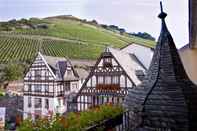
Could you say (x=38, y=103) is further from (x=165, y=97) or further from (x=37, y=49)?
(x=165, y=97)

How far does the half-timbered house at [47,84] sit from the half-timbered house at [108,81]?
3905 millimetres

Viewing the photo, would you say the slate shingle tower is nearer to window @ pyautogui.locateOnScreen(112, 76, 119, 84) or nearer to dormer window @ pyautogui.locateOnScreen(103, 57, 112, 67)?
window @ pyautogui.locateOnScreen(112, 76, 119, 84)

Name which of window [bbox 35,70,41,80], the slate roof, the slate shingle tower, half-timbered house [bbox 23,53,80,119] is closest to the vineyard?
half-timbered house [bbox 23,53,80,119]

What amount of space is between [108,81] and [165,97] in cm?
1513

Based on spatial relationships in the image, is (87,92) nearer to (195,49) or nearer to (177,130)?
(195,49)

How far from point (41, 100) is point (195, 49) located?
18320mm

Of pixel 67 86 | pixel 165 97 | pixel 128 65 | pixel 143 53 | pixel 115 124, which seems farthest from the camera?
pixel 67 86

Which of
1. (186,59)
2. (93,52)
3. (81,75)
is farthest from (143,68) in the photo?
(93,52)

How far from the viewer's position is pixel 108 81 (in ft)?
62.1

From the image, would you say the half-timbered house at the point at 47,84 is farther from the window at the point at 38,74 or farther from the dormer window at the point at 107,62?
the dormer window at the point at 107,62

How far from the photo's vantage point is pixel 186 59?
761 cm

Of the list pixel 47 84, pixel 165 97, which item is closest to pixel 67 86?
pixel 47 84

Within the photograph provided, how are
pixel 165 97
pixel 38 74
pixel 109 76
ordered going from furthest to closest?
pixel 38 74 < pixel 109 76 < pixel 165 97

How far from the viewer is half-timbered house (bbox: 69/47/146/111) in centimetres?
1845
